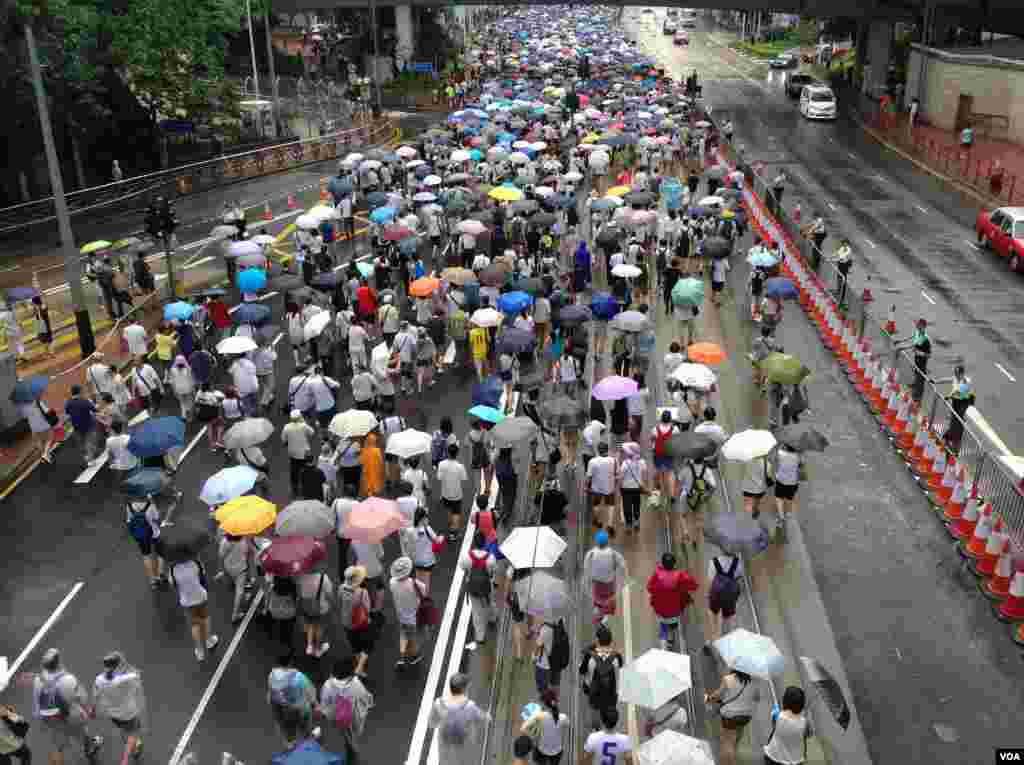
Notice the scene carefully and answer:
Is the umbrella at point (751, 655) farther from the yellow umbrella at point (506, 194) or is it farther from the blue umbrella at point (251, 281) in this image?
the yellow umbrella at point (506, 194)

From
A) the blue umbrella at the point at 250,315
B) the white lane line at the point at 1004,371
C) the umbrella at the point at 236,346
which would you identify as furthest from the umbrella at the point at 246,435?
the white lane line at the point at 1004,371

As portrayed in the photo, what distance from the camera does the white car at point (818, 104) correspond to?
186ft

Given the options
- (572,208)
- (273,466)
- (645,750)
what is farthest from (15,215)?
(645,750)

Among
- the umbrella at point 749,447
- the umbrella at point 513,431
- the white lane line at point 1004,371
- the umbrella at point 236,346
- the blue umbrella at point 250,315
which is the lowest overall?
the white lane line at point 1004,371

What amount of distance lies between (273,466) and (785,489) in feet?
26.5

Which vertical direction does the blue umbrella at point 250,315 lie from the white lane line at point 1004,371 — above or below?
above

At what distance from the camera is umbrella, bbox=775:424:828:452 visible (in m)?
12.9

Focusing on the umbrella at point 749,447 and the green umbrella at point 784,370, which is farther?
the green umbrella at point 784,370

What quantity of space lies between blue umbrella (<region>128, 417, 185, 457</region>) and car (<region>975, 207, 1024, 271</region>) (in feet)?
77.2

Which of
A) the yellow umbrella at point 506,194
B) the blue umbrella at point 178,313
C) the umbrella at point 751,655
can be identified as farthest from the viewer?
the yellow umbrella at point 506,194

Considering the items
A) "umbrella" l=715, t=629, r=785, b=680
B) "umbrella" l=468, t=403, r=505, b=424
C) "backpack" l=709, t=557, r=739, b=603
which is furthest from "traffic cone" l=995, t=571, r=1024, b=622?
"umbrella" l=468, t=403, r=505, b=424

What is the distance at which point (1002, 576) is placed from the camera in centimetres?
1288

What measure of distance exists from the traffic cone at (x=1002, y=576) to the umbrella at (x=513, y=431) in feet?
20.6

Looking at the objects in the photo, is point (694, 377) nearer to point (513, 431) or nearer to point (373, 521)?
point (513, 431)
